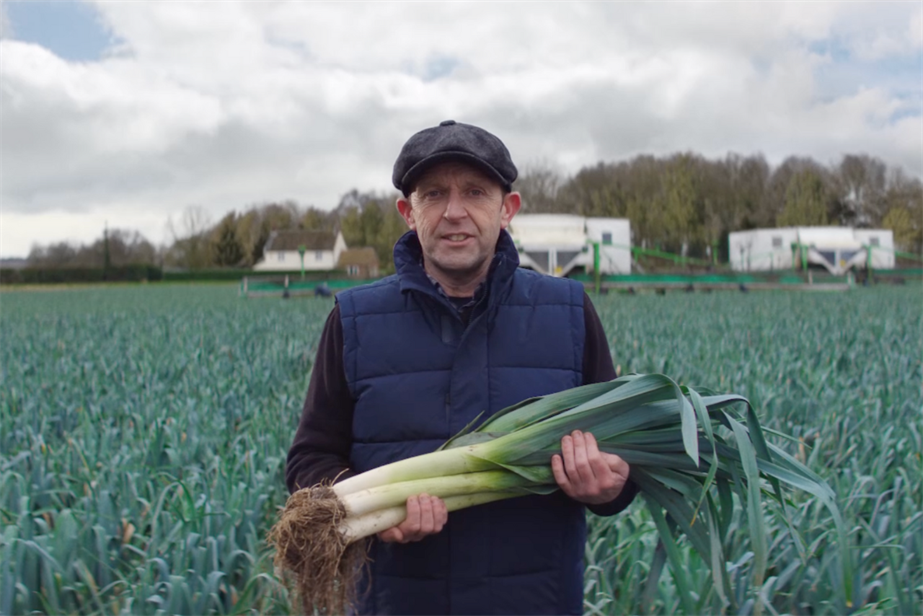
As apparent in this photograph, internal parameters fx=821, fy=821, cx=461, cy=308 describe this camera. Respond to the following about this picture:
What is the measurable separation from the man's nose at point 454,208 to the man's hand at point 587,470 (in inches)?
21.2

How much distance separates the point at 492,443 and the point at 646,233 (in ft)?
A: 198

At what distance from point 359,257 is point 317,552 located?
73.6m

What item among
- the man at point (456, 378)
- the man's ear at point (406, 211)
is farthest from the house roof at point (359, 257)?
the man at point (456, 378)

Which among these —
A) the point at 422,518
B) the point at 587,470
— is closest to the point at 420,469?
the point at 422,518

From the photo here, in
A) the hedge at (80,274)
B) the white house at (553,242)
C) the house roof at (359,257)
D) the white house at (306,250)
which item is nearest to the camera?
the white house at (553,242)

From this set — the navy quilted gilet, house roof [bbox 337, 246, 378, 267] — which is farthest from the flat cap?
house roof [bbox 337, 246, 378, 267]

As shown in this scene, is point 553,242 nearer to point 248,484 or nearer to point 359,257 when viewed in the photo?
point 248,484

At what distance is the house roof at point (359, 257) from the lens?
242ft

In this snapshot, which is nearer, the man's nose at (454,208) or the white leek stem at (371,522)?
the white leek stem at (371,522)

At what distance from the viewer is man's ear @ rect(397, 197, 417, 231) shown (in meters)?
1.97

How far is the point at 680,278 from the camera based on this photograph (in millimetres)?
26234

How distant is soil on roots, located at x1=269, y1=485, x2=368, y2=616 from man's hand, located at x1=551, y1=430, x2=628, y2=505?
1.50 feet

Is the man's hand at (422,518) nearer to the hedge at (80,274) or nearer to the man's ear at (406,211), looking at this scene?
the man's ear at (406,211)

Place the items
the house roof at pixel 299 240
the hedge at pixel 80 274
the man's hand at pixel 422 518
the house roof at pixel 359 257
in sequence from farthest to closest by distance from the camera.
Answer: the house roof at pixel 299 240
the house roof at pixel 359 257
the hedge at pixel 80 274
the man's hand at pixel 422 518
